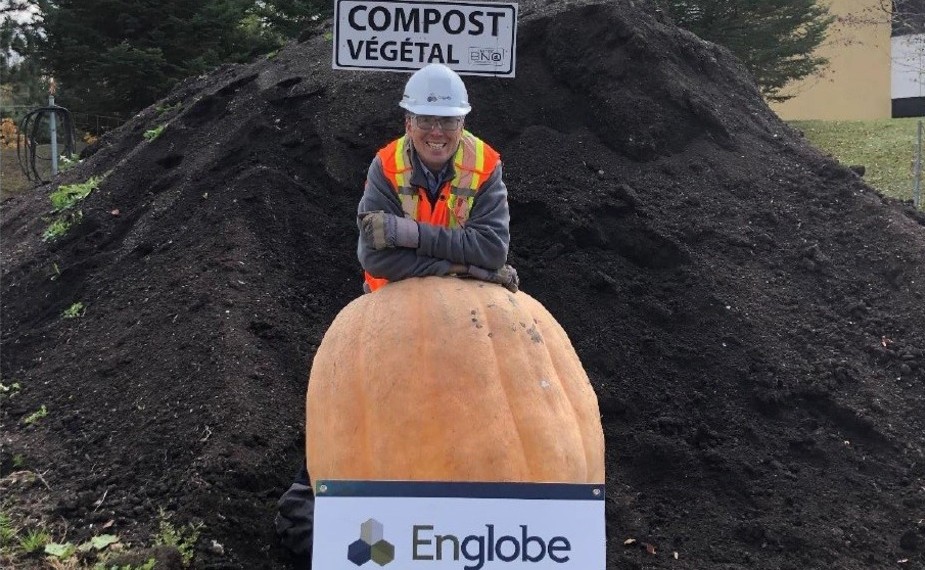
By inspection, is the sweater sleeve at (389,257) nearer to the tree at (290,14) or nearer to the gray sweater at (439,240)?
the gray sweater at (439,240)

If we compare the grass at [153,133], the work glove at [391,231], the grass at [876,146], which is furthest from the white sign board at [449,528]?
the grass at [876,146]

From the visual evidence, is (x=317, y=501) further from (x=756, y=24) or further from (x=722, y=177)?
(x=756, y=24)

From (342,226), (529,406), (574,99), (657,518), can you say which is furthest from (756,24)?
(529,406)

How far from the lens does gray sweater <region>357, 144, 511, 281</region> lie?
3.65m

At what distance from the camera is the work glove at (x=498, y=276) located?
3.77m

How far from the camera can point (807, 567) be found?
14.6 ft

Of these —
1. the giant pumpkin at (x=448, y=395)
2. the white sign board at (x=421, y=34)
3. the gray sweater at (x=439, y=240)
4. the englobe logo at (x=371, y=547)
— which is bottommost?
the englobe logo at (x=371, y=547)

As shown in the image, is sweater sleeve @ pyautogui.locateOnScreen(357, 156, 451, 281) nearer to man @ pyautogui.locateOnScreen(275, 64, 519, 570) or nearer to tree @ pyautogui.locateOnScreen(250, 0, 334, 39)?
man @ pyautogui.locateOnScreen(275, 64, 519, 570)

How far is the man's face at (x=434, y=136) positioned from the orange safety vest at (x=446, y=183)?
71 millimetres

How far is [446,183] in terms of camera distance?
12.5 feet

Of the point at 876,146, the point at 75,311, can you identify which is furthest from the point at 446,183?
the point at 876,146

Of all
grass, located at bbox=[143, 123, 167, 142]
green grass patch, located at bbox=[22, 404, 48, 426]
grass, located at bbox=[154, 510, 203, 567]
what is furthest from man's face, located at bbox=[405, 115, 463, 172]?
grass, located at bbox=[143, 123, 167, 142]

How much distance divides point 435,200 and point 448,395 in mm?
887

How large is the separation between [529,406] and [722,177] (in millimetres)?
3950
